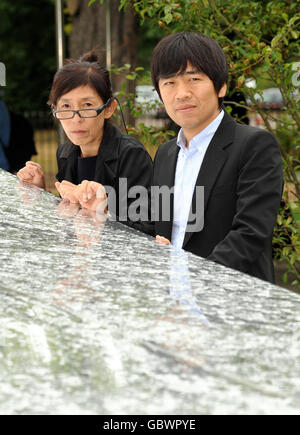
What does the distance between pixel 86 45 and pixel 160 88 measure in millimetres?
8413

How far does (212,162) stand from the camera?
2422 millimetres

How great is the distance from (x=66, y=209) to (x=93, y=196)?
110mm

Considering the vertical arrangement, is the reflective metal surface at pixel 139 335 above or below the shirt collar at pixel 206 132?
below

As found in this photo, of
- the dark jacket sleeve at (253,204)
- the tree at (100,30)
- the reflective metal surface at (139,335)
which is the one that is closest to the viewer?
the reflective metal surface at (139,335)

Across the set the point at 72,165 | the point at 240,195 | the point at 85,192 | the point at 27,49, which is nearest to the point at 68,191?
the point at 85,192

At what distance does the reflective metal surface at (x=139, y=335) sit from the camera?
2.90 feet

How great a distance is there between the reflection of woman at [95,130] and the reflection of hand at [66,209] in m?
0.25

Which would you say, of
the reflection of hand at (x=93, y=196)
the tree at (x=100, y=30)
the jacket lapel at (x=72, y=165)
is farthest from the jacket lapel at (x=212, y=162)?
the tree at (x=100, y=30)

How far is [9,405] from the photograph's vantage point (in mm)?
870

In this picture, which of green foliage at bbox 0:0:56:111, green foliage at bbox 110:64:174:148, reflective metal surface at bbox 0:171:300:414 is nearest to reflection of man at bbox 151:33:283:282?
reflective metal surface at bbox 0:171:300:414

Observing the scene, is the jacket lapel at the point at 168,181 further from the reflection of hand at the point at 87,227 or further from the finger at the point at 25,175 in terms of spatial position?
the finger at the point at 25,175

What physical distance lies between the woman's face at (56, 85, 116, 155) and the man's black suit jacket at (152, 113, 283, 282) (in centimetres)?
39

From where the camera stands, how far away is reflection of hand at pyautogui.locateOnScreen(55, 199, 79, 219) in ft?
7.29
